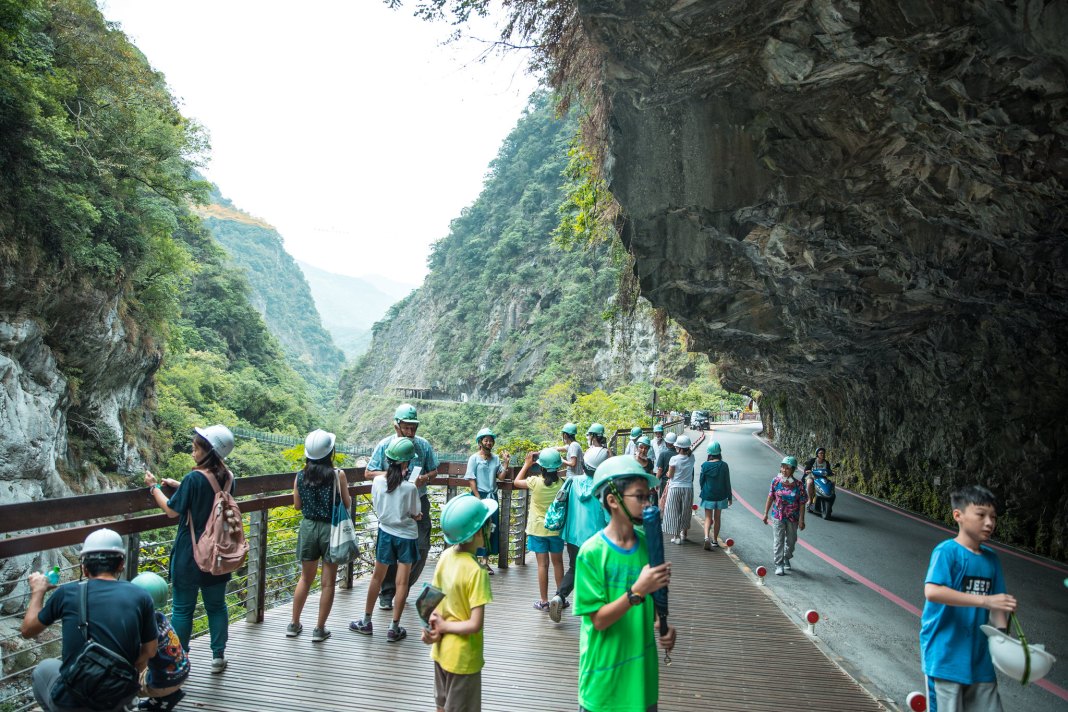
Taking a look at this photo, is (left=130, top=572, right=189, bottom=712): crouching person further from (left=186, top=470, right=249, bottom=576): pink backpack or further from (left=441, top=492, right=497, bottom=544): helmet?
(left=441, top=492, right=497, bottom=544): helmet

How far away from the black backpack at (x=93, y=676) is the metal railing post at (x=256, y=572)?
8.35ft

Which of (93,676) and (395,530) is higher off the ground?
(395,530)

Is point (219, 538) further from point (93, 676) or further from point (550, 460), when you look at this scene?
point (550, 460)

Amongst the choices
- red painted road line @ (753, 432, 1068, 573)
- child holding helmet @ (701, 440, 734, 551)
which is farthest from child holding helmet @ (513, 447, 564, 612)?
red painted road line @ (753, 432, 1068, 573)

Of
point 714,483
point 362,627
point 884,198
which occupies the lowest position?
point 362,627

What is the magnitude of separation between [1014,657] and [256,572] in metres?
5.19

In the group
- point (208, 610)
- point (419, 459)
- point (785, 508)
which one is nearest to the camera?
point (208, 610)

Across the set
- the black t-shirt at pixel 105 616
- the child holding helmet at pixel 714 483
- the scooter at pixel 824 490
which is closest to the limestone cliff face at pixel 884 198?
the scooter at pixel 824 490

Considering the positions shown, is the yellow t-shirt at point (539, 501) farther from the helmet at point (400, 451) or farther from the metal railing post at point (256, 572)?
the metal railing post at point (256, 572)

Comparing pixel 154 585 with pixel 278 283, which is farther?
pixel 278 283

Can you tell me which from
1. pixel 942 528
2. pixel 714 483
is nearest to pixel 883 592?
pixel 714 483

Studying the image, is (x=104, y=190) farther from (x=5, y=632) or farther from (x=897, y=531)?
(x=897, y=531)

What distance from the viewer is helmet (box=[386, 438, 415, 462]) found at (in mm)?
4875

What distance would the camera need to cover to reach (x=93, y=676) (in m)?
2.77
